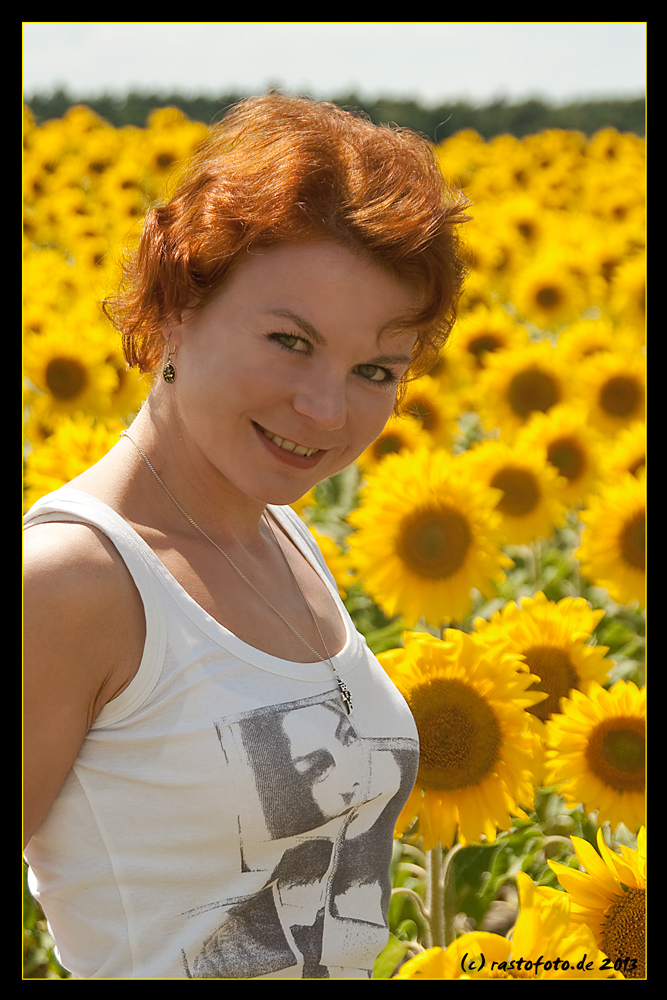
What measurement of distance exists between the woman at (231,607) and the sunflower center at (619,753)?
55 centimetres

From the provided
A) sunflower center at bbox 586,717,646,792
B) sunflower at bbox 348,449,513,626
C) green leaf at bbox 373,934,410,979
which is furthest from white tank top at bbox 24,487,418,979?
sunflower at bbox 348,449,513,626

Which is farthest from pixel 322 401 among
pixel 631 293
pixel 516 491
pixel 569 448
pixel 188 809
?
pixel 631 293

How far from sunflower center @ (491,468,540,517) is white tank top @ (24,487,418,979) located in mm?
1922

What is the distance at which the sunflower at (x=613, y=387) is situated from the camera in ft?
13.3

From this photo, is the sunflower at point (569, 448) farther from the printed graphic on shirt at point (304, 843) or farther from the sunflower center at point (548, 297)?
the printed graphic on shirt at point (304, 843)

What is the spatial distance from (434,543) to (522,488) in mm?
674

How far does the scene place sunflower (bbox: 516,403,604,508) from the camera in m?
3.63

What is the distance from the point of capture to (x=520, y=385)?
4156 mm

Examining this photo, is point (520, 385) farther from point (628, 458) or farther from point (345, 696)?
point (345, 696)

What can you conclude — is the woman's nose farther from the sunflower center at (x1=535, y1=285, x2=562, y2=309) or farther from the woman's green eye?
the sunflower center at (x1=535, y1=285, x2=562, y2=309)

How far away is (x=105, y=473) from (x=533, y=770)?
1.17 meters
